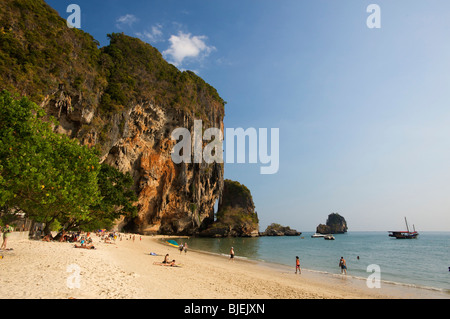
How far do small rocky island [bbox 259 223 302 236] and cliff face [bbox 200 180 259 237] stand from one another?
28.8 meters

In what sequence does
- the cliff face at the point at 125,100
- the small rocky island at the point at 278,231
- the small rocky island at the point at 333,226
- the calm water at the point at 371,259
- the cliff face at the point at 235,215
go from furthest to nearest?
1. the small rocky island at the point at 333,226
2. the small rocky island at the point at 278,231
3. the cliff face at the point at 235,215
4. the cliff face at the point at 125,100
5. the calm water at the point at 371,259

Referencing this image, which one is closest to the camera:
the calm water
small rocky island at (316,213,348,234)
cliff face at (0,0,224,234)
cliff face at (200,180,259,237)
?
the calm water

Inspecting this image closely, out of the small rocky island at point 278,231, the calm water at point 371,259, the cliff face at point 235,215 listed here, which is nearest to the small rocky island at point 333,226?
the small rocky island at point 278,231

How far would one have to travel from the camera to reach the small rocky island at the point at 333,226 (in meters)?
150

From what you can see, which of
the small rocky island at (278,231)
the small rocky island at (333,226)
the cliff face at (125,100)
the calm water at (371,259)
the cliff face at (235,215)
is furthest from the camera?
the small rocky island at (333,226)

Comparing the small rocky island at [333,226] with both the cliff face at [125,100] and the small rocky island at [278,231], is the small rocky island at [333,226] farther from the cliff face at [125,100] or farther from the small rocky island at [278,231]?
the cliff face at [125,100]

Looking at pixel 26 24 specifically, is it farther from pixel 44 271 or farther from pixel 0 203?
pixel 44 271

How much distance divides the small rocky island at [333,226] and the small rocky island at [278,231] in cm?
3335

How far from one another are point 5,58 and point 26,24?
7257mm

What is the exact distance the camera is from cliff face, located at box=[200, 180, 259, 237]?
76562mm

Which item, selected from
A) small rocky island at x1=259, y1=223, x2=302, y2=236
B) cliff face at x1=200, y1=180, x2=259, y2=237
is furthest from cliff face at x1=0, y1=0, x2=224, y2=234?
small rocky island at x1=259, y1=223, x2=302, y2=236

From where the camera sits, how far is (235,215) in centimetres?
8506

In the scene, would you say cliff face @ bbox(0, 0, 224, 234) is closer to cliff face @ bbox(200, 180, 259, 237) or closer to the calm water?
cliff face @ bbox(200, 180, 259, 237)
